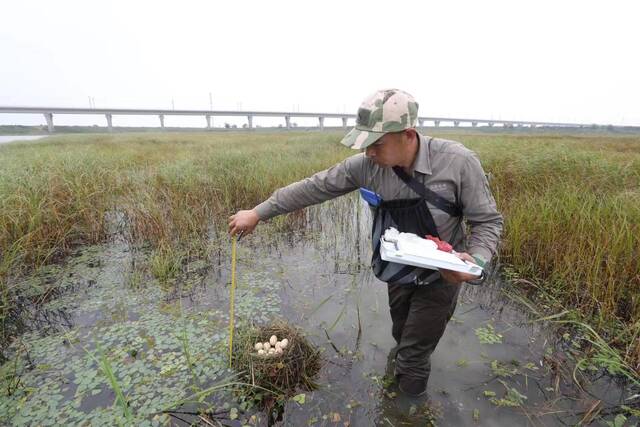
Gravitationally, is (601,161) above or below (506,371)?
above

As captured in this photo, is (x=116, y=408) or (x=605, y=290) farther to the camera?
(x=605, y=290)

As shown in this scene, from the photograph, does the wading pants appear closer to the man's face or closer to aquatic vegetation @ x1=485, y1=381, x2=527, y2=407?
aquatic vegetation @ x1=485, y1=381, x2=527, y2=407

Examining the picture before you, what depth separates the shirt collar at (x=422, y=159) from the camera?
1683 millimetres

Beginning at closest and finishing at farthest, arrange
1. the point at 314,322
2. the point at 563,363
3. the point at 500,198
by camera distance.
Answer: the point at 563,363, the point at 314,322, the point at 500,198

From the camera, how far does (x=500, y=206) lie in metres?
4.50

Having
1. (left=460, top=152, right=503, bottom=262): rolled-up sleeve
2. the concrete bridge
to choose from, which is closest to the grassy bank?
(left=460, top=152, right=503, bottom=262): rolled-up sleeve

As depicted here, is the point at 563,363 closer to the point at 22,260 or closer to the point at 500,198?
the point at 500,198

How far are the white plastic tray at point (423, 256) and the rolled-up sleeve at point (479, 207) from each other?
302 mm

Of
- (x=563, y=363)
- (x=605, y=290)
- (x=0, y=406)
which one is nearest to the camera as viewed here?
(x=0, y=406)

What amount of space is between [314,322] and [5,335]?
267cm

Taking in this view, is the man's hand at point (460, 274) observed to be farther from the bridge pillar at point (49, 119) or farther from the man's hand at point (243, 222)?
the bridge pillar at point (49, 119)

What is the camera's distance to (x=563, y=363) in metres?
2.40

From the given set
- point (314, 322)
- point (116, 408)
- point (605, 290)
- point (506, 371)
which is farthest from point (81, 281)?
point (605, 290)

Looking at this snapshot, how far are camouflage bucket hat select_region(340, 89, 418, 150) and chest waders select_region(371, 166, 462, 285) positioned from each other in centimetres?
29
